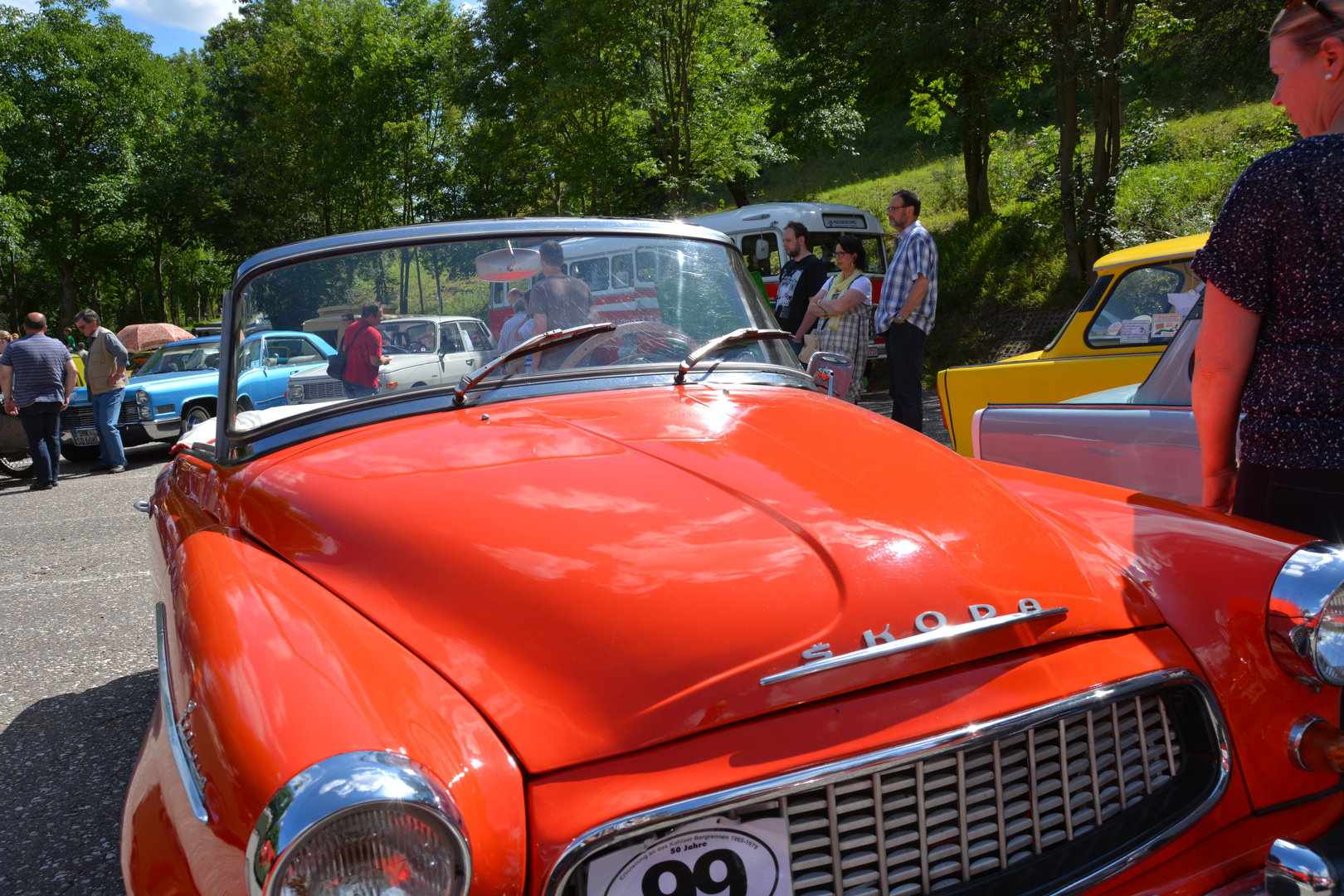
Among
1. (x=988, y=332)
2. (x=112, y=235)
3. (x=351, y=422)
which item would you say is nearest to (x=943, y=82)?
(x=988, y=332)

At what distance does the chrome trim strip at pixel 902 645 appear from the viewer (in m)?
1.40

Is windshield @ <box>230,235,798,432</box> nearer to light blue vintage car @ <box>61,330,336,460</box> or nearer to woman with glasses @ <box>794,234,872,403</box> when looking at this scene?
woman with glasses @ <box>794,234,872,403</box>

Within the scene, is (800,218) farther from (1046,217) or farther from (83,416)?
(83,416)

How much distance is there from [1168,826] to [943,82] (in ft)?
53.6

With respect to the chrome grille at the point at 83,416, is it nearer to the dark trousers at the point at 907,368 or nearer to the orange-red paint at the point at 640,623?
the dark trousers at the point at 907,368

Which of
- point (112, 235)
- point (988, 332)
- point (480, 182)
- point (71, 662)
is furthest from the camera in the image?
point (112, 235)

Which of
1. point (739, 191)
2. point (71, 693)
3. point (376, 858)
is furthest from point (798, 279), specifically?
point (739, 191)

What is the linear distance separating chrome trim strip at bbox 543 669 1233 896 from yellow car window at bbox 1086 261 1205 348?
4622 mm

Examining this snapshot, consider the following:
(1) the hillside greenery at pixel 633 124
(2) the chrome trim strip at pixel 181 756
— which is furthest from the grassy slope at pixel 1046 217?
(2) the chrome trim strip at pixel 181 756

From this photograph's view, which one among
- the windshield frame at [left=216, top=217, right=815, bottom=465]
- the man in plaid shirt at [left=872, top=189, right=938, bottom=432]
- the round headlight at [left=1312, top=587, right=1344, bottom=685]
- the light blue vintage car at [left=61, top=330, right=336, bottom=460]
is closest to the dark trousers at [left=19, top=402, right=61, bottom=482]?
the light blue vintage car at [left=61, top=330, right=336, bottom=460]

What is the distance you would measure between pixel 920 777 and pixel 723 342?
1578 millimetres

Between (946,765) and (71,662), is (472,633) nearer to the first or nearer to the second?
(946,765)

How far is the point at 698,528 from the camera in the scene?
1.71 metres

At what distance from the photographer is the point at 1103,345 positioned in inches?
232
